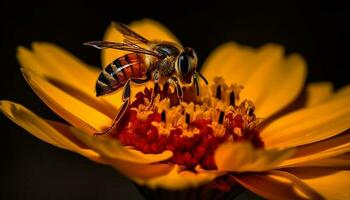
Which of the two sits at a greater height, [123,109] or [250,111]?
[250,111]

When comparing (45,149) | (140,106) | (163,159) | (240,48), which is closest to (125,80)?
(140,106)

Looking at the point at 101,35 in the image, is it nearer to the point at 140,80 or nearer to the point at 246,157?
the point at 140,80

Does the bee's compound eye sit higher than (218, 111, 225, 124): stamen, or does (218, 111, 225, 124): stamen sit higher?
the bee's compound eye

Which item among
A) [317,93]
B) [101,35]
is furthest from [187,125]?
[101,35]

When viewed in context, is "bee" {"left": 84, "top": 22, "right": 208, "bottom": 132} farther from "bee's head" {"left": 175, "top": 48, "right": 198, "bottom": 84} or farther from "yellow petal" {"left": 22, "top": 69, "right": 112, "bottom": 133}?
"yellow petal" {"left": 22, "top": 69, "right": 112, "bottom": 133}

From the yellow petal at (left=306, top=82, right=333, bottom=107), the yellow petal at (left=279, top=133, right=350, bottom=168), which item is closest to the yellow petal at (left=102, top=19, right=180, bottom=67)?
the yellow petal at (left=306, top=82, right=333, bottom=107)

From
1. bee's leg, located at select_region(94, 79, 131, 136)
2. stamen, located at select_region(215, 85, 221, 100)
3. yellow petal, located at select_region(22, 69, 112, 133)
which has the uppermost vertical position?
stamen, located at select_region(215, 85, 221, 100)
